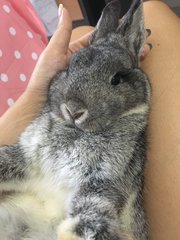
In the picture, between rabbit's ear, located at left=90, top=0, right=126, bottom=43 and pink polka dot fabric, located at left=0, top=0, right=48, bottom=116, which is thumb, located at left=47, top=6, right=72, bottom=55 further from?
pink polka dot fabric, located at left=0, top=0, right=48, bottom=116

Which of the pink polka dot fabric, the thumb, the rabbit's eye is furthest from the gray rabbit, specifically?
the pink polka dot fabric

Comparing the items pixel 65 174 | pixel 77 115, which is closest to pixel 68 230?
pixel 65 174

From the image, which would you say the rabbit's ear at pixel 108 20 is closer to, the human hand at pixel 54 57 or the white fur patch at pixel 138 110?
the human hand at pixel 54 57

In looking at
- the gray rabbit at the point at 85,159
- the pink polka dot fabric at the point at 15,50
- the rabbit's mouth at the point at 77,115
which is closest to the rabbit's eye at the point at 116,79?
the gray rabbit at the point at 85,159

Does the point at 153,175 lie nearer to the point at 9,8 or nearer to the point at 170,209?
the point at 170,209

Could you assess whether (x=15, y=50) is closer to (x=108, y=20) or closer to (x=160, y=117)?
(x=108, y=20)

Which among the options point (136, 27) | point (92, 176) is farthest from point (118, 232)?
point (136, 27)
